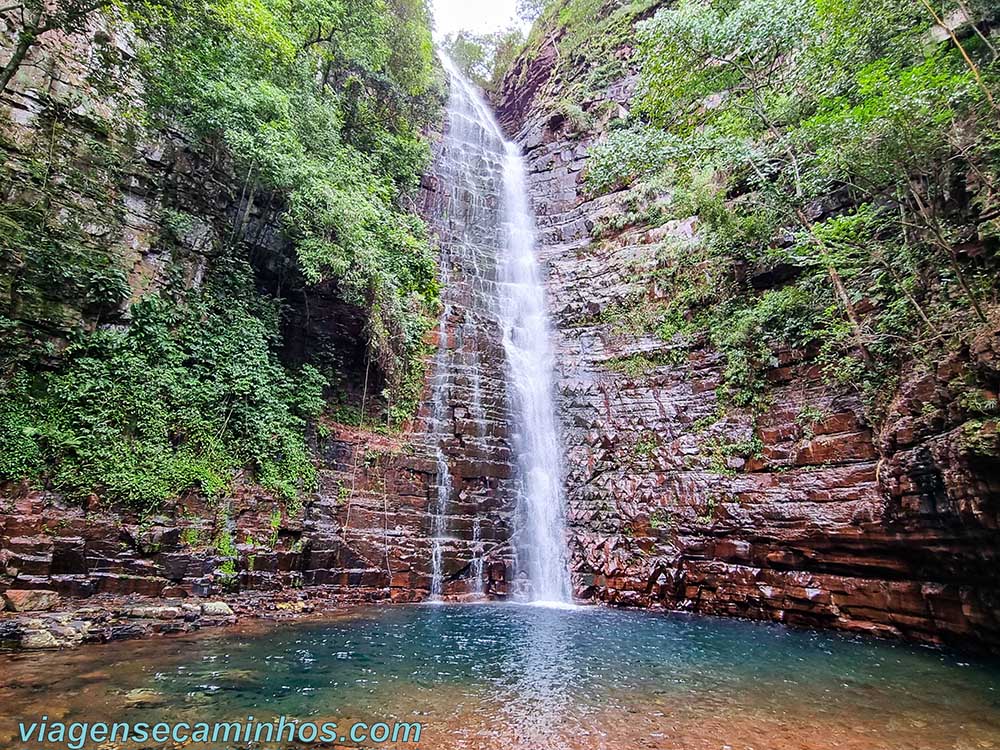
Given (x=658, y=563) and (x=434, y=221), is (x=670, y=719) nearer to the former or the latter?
(x=658, y=563)

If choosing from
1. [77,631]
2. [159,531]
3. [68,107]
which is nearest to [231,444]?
[159,531]

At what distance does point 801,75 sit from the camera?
11875mm

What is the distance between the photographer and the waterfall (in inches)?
498

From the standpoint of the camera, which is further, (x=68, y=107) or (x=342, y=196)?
(x=342, y=196)

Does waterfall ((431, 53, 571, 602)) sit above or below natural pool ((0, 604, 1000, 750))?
above

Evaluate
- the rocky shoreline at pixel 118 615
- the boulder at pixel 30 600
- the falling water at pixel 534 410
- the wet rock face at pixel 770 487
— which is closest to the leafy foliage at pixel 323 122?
the falling water at pixel 534 410

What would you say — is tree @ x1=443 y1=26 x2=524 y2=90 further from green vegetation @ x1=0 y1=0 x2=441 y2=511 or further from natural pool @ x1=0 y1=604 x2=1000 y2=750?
natural pool @ x1=0 y1=604 x2=1000 y2=750

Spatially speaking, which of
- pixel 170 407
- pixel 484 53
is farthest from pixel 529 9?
pixel 170 407

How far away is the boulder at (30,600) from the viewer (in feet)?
22.0

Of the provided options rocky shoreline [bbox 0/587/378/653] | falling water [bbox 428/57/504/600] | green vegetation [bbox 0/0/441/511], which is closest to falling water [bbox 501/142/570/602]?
falling water [bbox 428/57/504/600]

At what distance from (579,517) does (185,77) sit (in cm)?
1322

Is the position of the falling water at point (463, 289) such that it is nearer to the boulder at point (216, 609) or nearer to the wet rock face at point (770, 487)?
the wet rock face at point (770, 487)

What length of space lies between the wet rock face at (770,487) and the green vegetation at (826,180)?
0.71 m

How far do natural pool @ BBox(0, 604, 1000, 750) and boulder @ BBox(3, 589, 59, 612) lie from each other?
1.58 m
